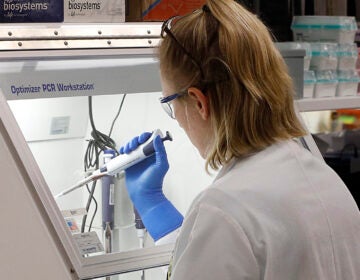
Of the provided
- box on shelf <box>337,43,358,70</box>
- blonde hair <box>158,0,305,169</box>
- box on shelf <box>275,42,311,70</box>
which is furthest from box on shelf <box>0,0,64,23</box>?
box on shelf <box>337,43,358,70</box>

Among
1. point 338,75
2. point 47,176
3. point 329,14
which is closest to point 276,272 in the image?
point 47,176

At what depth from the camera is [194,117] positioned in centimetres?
126

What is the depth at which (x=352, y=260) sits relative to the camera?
1.23m

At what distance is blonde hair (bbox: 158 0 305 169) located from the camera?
3.96ft

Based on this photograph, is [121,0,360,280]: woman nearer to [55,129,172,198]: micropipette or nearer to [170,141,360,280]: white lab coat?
[170,141,360,280]: white lab coat

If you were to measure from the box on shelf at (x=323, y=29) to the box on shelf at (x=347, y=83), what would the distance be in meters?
0.11

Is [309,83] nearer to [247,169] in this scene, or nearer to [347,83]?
[347,83]

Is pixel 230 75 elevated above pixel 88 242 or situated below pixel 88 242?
above

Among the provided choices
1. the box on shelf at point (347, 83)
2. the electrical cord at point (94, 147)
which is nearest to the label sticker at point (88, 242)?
the electrical cord at point (94, 147)

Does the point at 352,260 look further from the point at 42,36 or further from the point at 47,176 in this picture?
the point at 47,176

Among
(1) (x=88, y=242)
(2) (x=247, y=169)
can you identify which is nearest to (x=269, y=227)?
(2) (x=247, y=169)

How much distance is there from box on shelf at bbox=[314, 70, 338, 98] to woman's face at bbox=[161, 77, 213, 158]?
1.15m

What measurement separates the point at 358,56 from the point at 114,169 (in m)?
1.06

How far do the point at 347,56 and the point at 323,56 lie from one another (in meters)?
0.11
